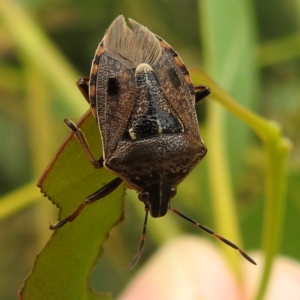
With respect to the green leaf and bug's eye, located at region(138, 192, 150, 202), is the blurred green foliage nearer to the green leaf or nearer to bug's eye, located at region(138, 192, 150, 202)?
bug's eye, located at region(138, 192, 150, 202)

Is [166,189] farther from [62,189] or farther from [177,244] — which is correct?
[177,244]

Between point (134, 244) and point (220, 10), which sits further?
point (134, 244)

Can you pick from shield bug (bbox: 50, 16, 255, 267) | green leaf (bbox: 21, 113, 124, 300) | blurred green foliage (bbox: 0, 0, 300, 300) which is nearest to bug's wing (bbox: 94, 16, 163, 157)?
shield bug (bbox: 50, 16, 255, 267)

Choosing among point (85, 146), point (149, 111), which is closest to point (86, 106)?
point (149, 111)

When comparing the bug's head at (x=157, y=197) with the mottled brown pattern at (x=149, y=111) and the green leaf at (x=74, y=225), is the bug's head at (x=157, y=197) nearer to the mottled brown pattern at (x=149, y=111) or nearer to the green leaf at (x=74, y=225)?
the mottled brown pattern at (x=149, y=111)

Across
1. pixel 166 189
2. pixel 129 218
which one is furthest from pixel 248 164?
pixel 166 189

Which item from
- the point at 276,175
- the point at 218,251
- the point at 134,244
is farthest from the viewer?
the point at 134,244

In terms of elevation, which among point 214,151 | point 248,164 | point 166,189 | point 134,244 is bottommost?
point 134,244

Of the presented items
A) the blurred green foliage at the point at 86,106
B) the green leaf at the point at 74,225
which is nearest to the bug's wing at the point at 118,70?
the green leaf at the point at 74,225
